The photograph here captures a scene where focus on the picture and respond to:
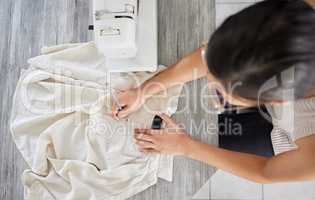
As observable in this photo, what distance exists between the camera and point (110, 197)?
154 centimetres

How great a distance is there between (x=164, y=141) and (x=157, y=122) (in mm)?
369

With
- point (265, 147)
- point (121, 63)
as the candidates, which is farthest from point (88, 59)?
point (265, 147)

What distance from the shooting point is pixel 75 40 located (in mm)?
1739

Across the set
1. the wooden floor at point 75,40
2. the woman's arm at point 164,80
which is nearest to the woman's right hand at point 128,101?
the woman's arm at point 164,80

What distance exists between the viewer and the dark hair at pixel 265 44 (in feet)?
2.38

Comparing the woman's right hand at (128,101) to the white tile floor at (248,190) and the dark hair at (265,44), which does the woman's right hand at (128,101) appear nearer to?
the white tile floor at (248,190)

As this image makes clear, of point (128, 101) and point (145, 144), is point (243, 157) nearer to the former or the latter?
point (145, 144)

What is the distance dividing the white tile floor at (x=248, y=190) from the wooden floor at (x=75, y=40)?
4 centimetres

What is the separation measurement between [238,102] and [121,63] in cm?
70

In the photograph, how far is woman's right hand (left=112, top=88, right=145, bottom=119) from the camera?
4.50 ft

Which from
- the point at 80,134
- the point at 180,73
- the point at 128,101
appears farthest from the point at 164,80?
the point at 80,134

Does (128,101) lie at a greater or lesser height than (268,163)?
greater

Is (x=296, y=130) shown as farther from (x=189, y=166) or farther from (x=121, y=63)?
(x=121, y=63)

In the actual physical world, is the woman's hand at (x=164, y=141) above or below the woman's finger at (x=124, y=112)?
below
